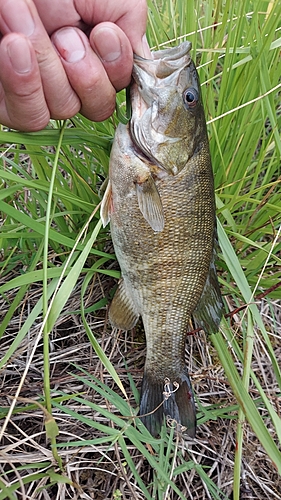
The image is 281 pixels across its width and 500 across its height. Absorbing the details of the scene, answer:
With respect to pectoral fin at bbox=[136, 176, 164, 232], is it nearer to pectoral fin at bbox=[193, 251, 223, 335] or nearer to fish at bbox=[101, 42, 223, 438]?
fish at bbox=[101, 42, 223, 438]

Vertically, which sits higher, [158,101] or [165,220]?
[158,101]

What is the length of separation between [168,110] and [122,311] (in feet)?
2.57

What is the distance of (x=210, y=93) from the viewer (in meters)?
1.87

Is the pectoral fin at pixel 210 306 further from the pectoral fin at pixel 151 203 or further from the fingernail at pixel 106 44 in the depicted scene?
the fingernail at pixel 106 44

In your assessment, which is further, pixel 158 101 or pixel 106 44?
pixel 158 101

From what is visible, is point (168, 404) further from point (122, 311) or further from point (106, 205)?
point (106, 205)

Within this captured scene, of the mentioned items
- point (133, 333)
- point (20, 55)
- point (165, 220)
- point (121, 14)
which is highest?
point (121, 14)

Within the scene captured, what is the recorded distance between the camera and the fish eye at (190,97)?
5.00ft

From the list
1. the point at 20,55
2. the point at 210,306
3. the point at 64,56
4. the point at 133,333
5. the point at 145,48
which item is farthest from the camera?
the point at 133,333

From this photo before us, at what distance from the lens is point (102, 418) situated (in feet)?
5.58

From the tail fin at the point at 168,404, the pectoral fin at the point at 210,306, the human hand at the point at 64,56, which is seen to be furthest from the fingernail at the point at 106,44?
the tail fin at the point at 168,404

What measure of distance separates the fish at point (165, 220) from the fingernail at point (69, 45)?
245mm

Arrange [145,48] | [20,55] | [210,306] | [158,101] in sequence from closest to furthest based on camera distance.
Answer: [20,55] < [145,48] < [158,101] < [210,306]

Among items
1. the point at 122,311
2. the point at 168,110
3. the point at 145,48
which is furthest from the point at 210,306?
the point at 145,48
